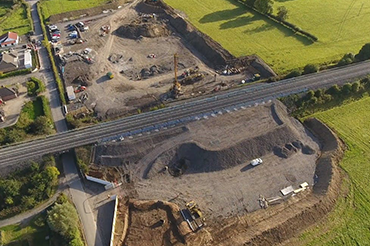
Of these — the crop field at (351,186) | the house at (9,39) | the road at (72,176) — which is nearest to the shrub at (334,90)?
the crop field at (351,186)

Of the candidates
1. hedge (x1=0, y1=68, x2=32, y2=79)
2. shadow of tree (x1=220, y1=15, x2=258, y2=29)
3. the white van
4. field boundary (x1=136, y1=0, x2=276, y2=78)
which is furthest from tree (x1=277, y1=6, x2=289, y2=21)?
hedge (x1=0, y1=68, x2=32, y2=79)

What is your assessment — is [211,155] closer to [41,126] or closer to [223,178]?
[223,178]

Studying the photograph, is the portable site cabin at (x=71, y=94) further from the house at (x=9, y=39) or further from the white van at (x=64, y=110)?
the house at (x=9, y=39)

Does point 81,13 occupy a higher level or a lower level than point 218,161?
higher

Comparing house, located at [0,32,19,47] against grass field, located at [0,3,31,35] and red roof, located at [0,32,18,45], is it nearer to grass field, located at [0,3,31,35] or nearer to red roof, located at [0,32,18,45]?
red roof, located at [0,32,18,45]

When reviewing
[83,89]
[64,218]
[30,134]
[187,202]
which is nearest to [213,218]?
[187,202]

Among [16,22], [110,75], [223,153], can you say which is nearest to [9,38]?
[16,22]

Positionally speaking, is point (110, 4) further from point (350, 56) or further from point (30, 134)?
point (350, 56)
